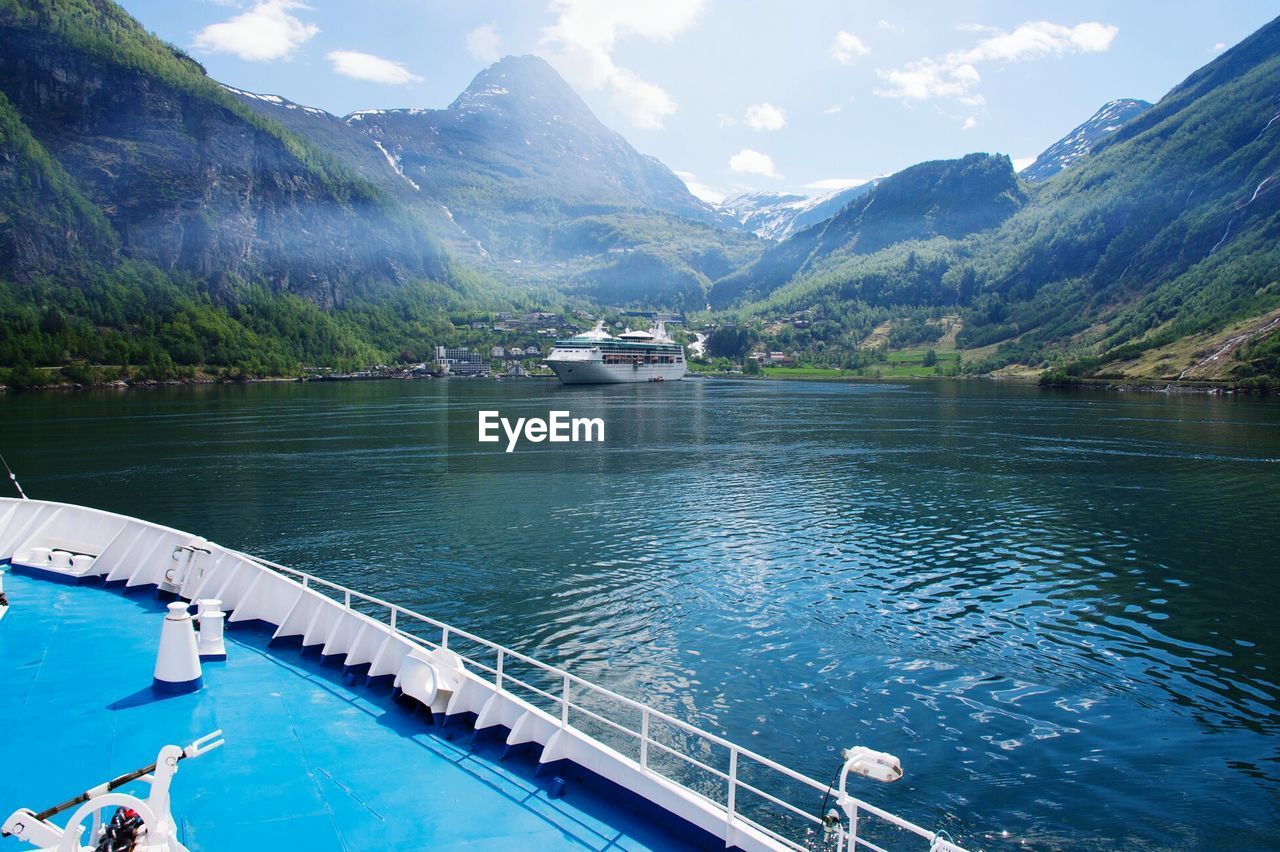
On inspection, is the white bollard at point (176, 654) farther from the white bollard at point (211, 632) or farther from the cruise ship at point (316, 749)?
the white bollard at point (211, 632)

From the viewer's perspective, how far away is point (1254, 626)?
1094 inches

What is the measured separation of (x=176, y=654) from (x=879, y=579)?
27.6 meters

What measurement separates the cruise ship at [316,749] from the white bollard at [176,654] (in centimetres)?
4

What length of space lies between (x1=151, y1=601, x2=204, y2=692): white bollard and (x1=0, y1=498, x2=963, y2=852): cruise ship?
0.04 meters

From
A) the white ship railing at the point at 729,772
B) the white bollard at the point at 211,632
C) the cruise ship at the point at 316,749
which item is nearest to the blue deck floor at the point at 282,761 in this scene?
the cruise ship at the point at 316,749

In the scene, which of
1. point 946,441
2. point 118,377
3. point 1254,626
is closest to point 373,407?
point 946,441

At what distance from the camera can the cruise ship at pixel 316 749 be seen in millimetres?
10977

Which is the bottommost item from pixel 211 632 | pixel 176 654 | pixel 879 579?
pixel 879 579

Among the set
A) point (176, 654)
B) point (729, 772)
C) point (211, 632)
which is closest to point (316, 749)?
point (176, 654)

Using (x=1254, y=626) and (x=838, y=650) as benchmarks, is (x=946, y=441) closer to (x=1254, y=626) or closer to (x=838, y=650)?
(x=1254, y=626)

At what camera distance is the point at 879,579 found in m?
33.6

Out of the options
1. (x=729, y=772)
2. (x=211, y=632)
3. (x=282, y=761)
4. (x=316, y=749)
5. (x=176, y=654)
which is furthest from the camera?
(x=211, y=632)

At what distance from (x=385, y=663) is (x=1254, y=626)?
102 feet

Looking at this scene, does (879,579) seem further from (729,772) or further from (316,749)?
(316,749)
